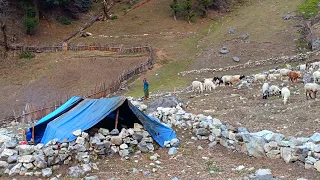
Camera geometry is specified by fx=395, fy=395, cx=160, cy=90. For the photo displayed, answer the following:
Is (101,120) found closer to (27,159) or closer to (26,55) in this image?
(27,159)

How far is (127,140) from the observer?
13.2m

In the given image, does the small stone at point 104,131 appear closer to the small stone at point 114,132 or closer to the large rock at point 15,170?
the small stone at point 114,132

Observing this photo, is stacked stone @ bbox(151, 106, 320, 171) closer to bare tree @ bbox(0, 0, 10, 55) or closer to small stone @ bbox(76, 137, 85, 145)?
small stone @ bbox(76, 137, 85, 145)

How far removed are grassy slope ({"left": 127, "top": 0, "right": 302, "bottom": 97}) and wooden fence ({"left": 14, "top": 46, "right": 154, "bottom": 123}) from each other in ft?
3.52

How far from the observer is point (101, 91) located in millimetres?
27203

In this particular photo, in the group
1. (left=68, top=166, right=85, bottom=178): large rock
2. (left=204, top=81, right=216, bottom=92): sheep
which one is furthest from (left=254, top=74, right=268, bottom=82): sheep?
(left=68, top=166, right=85, bottom=178): large rock

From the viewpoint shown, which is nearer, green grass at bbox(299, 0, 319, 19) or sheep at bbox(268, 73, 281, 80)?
sheep at bbox(268, 73, 281, 80)

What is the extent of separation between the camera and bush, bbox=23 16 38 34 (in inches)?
1796

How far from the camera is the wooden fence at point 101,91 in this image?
75.0 feet

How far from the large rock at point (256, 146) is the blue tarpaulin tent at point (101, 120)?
3017 mm

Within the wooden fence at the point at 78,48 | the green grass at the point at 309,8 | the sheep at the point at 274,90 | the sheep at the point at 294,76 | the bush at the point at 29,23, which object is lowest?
the sheep at the point at 274,90

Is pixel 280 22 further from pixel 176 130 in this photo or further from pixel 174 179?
pixel 174 179

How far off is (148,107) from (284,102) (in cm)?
654

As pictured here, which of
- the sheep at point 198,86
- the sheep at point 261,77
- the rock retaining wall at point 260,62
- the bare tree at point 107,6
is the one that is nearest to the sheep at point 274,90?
the sheep at point 261,77
